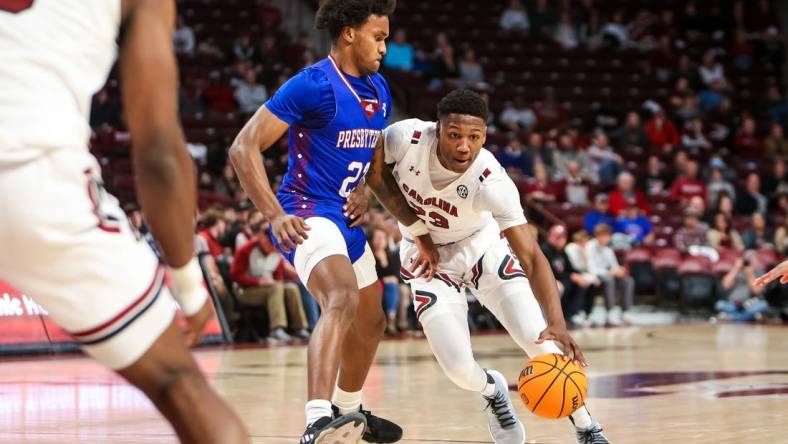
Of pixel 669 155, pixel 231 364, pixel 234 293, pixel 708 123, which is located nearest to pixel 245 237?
pixel 234 293

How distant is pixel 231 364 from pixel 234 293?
2896 mm

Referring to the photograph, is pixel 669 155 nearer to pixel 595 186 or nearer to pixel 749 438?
pixel 595 186

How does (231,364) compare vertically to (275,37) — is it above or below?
below

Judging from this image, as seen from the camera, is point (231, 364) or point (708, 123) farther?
point (708, 123)

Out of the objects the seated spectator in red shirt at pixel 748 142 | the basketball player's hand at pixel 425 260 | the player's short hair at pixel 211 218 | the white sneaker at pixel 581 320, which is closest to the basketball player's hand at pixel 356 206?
the basketball player's hand at pixel 425 260

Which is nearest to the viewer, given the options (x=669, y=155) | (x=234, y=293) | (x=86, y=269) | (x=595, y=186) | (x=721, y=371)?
(x=86, y=269)

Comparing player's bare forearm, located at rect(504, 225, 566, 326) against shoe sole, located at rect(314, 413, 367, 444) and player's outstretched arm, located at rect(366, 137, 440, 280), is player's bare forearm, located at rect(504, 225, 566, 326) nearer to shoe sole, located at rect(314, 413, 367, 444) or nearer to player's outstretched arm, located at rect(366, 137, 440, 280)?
player's outstretched arm, located at rect(366, 137, 440, 280)

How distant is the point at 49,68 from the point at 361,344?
3737 mm

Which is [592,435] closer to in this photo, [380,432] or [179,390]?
[380,432]

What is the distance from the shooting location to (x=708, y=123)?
23938 millimetres

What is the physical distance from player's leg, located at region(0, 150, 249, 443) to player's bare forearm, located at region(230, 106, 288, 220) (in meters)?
2.93

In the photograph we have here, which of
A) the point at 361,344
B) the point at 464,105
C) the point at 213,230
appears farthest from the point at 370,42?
the point at 213,230

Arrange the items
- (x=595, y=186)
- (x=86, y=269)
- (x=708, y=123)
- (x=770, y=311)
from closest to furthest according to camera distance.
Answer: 1. (x=86, y=269)
2. (x=770, y=311)
3. (x=595, y=186)
4. (x=708, y=123)

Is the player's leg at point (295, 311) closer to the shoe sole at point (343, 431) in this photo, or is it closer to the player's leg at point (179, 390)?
the shoe sole at point (343, 431)
